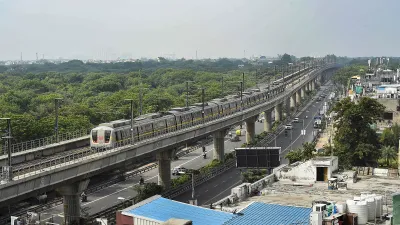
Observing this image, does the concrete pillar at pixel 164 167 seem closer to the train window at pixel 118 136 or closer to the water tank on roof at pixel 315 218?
the train window at pixel 118 136

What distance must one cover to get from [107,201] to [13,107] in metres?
55.8

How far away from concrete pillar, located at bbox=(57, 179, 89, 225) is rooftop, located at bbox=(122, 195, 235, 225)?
16.4 meters

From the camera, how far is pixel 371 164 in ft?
187

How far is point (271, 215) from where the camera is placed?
86.8 feet

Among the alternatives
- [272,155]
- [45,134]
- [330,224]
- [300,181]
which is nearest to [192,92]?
[45,134]

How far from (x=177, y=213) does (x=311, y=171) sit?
14.4 metres

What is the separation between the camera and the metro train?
47.7m

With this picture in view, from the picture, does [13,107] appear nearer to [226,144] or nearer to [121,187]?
[226,144]

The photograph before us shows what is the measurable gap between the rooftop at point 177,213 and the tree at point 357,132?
32.7 m

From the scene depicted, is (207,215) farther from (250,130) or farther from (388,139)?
(250,130)

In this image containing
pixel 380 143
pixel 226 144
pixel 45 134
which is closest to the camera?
pixel 380 143

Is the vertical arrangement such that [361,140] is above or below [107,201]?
above

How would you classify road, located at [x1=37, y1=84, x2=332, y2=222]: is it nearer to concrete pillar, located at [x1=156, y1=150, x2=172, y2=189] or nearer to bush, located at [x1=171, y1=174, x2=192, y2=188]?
concrete pillar, located at [x1=156, y1=150, x2=172, y2=189]

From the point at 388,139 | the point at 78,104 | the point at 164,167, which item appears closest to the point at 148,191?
the point at 164,167
